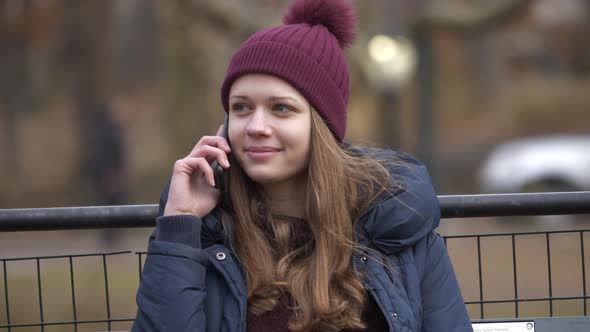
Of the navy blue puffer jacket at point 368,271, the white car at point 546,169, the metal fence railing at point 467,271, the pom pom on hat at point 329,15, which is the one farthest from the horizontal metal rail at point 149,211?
the white car at point 546,169

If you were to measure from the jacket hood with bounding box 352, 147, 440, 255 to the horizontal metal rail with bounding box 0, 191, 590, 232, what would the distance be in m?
0.47

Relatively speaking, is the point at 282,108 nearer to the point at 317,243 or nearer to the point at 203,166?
the point at 203,166

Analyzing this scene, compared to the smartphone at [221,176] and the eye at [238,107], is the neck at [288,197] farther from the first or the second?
the eye at [238,107]

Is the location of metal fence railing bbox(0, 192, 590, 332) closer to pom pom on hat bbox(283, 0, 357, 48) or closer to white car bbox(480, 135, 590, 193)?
pom pom on hat bbox(283, 0, 357, 48)

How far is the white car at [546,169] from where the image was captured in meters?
15.9

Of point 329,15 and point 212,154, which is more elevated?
point 329,15

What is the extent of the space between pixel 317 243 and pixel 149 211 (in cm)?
71

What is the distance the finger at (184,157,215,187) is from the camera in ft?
9.73

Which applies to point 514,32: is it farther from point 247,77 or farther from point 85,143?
point 247,77

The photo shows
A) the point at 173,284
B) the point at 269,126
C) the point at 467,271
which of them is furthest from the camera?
the point at 467,271

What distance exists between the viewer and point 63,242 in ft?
53.2

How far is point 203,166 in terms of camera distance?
297 cm

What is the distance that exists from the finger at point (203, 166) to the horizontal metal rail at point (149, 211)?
50 centimetres

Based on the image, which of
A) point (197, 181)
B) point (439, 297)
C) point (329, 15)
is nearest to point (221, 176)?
point (197, 181)
